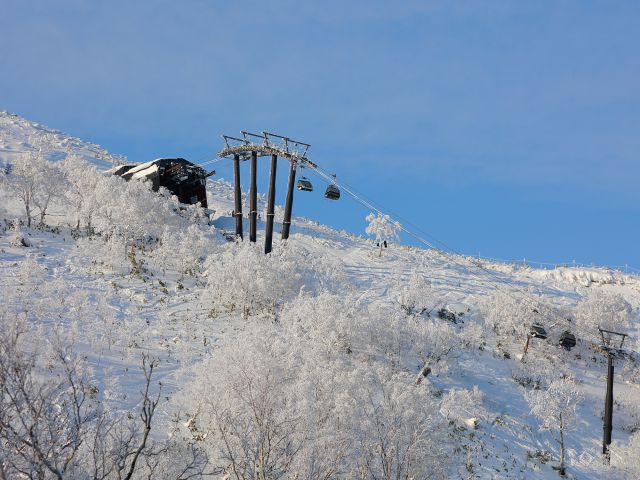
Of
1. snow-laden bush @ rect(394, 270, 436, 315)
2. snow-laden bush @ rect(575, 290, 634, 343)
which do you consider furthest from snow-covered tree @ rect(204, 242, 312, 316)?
snow-laden bush @ rect(575, 290, 634, 343)

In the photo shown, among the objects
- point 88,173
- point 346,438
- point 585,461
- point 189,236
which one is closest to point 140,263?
point 189,236

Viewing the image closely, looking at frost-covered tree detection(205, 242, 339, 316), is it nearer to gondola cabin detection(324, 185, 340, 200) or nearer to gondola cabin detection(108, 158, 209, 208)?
gondola cabin detection(324, 185, 340, 200)

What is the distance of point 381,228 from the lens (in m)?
57.6

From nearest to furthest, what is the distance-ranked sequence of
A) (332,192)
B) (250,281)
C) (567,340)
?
(332,192) < (250,281) < (567,340)

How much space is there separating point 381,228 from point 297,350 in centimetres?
3328

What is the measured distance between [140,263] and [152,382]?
14632 mm

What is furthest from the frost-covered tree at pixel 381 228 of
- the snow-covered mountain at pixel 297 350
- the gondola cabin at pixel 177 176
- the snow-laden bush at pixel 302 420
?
the snow-laden bush at pixel 302 420

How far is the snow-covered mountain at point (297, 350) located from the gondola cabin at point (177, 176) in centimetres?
353

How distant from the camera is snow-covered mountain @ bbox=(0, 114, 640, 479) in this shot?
21.3 meters

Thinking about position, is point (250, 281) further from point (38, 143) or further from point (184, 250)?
point (38, 143)

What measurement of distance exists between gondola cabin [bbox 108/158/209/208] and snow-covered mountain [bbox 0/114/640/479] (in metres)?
3.53

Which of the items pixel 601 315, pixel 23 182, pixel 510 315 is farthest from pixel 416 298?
pixel 23 182

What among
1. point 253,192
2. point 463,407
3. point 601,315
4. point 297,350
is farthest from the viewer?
point 601,315

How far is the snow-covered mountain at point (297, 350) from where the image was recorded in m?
21.3
